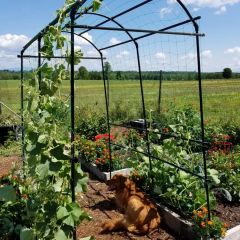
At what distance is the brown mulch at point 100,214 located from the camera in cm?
432

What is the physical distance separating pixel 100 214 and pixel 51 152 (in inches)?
87.4

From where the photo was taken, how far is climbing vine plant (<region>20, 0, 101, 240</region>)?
309cm

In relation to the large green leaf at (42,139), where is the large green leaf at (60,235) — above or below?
below

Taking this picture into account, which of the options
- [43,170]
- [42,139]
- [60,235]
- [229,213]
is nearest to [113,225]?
[60,235]

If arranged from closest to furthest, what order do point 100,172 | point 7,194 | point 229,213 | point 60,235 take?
1. point 60,235
2. point 7,194
3. point 229,213
4. point 100,172

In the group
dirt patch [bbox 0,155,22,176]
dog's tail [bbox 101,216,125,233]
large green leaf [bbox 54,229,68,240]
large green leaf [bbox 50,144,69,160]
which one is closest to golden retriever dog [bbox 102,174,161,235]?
dog's tail [bbox 101,216,125,233]

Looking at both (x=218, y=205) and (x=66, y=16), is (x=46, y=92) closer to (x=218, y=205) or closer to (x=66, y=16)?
(x=66, y=16)

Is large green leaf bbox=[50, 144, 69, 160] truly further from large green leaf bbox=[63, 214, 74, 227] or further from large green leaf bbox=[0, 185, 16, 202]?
large green leaf bbox=[0, 185, 16, 202]

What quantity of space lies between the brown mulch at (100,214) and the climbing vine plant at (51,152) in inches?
27.8

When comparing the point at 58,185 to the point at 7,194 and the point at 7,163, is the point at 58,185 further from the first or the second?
the point at 7,163

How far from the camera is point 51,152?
308 cm

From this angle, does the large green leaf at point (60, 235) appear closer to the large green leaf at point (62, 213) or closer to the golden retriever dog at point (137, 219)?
the large green leaf at point (62, 213)

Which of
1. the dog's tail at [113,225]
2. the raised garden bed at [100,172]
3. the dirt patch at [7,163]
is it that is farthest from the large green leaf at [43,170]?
the dirt patch at [7,163]

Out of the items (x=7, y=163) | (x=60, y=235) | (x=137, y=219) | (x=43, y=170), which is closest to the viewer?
(x=43, y=170)
